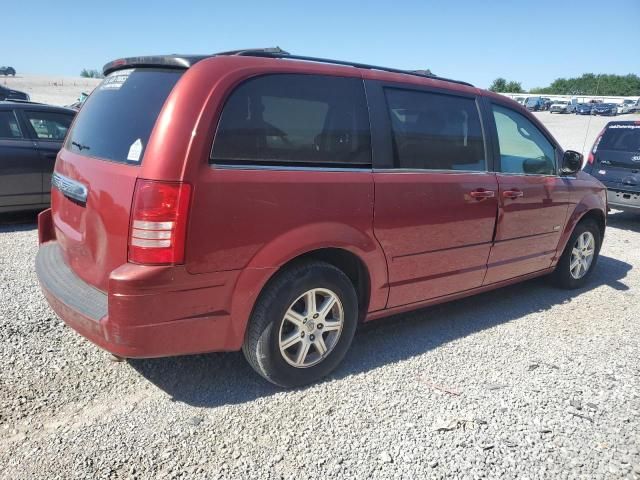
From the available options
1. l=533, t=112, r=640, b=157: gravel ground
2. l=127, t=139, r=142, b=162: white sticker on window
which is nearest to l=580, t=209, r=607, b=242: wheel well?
l=127, t=139, r=142, b=162: white sticker on window

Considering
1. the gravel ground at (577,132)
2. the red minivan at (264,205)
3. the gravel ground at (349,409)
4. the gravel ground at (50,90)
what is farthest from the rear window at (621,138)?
the gravel ground at (50,90)

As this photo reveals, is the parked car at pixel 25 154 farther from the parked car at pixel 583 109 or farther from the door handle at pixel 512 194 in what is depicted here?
the parked car at pixel 583 109

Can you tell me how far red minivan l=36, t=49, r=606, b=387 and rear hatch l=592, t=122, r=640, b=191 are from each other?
19.4 ft

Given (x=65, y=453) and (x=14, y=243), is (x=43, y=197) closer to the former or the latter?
(x=14, y=243)

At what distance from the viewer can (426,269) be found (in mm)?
3562

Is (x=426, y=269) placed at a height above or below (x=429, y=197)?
below

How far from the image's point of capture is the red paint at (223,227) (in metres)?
2.41

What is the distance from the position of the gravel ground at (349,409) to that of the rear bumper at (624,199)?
17.1 feet

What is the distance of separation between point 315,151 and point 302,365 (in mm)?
1304

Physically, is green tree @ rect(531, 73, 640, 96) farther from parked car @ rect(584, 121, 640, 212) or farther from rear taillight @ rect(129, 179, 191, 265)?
rear taillight @ rect(129, 179, 191, 265)

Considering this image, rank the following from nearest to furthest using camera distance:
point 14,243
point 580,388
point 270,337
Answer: point 270,337, point 580,388, point 14,243

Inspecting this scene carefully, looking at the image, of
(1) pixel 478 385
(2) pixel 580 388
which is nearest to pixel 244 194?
(1) pixel 478 385

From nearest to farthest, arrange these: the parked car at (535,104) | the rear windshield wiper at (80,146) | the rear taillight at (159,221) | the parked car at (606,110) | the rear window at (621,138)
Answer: the rear taillight at (159,221) < the rear windshield wiper at (80,146) < the rear window at (621,138) < the parked car at (606,110) < the parked car at (535,104)

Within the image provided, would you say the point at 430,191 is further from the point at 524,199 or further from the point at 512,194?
the point at 524,199
